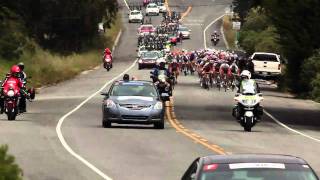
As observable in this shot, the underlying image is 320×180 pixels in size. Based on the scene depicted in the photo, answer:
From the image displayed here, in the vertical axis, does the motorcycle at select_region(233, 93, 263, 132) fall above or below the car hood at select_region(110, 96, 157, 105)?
below

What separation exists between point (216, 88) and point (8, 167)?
42.1 metres

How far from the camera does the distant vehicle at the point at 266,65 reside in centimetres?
5936

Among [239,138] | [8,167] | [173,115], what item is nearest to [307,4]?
[173,115]

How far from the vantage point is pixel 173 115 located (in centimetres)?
3581

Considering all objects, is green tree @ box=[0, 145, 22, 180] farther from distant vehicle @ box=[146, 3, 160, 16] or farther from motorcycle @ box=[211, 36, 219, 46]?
distant vehicle @ box=[146, 3, 160, 16]

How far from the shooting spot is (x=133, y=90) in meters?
29.5

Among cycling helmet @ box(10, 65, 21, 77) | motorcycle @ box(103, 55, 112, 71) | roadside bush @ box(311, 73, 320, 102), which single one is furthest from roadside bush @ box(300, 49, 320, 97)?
motorcycle @ box(103, 55, 112, 71)

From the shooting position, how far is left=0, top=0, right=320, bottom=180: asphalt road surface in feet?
61.4

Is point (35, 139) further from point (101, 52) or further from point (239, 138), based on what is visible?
point (101, 52)

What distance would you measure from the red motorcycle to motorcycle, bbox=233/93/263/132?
6991mm

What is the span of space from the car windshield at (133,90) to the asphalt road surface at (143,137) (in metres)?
1.05

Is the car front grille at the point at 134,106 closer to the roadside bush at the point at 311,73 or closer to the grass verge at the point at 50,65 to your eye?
the roadside bush at the point at 311,73

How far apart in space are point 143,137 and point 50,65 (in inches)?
1532

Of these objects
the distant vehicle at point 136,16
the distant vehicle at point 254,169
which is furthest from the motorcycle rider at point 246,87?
the distant vehicle at point 136,16
